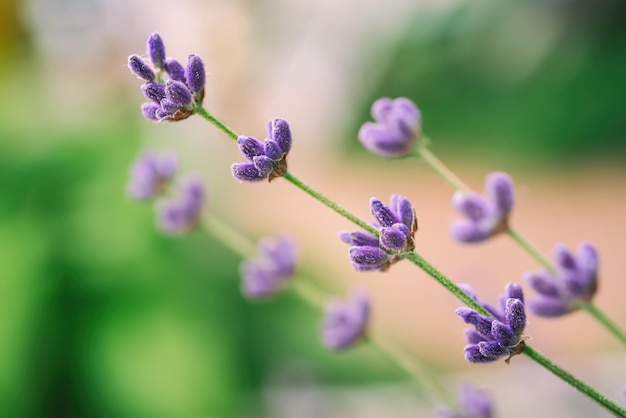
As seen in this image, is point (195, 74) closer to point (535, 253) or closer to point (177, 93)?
point (177, 93)

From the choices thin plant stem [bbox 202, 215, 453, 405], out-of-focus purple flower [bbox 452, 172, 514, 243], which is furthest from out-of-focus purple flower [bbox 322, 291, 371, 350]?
out-of-focus purple flower [bbox 452, 172, 514, 243]

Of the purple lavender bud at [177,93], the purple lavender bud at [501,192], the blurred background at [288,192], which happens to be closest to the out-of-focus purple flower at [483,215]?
the purple lavender bud at [501,192]

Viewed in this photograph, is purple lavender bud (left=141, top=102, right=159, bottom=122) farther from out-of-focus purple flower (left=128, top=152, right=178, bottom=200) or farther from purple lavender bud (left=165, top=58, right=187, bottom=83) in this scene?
out-of-focus purple flower (left=128, top=152, right=178, bottom=200)

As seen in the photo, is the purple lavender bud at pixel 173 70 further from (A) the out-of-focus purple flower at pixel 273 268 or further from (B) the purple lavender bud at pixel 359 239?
(A) the out-of-focus purple flower at pixel 273 268

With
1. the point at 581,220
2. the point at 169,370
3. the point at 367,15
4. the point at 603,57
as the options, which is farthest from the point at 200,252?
the point at 367,15

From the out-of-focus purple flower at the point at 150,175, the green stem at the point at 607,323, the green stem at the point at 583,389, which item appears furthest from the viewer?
the out-of-focus purple flower at the point at 150,175
